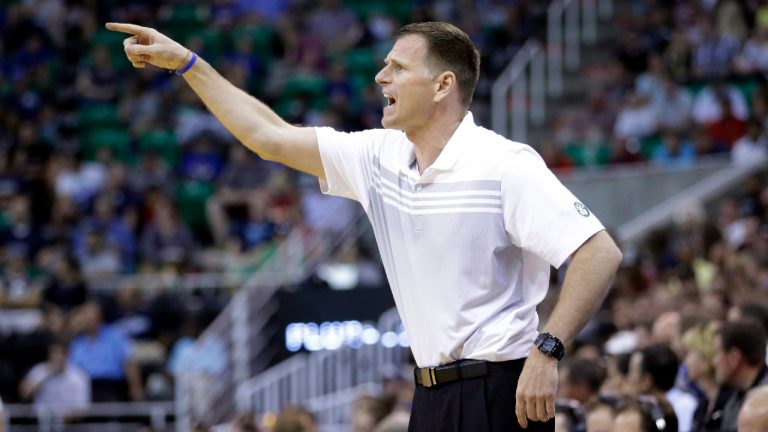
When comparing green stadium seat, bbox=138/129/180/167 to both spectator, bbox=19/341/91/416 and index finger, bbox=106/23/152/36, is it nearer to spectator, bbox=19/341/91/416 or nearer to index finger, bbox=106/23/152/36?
spectator, bbox=19/341/91/416

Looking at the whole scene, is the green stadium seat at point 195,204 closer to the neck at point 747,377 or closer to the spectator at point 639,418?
the neck at point 747,377

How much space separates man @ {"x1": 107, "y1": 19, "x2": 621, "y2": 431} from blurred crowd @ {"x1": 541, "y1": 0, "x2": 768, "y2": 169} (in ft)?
39.7

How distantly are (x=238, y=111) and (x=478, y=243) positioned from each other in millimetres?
1107

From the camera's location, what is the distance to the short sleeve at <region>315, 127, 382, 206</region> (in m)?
5.36

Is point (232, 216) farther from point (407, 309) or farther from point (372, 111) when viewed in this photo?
point (407, 309)

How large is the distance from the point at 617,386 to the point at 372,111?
11.6 m

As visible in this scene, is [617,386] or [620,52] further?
[620,52]

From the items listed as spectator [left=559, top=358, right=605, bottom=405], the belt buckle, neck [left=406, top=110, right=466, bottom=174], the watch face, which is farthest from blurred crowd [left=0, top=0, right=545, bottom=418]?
the watch face

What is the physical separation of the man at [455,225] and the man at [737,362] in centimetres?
258

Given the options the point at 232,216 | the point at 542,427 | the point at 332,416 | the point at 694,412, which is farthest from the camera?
the point at 232,216

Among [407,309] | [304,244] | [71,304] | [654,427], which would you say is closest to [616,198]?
[304,244]

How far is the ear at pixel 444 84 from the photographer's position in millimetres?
5176

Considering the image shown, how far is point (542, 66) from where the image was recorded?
803 inches

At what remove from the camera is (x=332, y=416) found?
14742 millimetres
